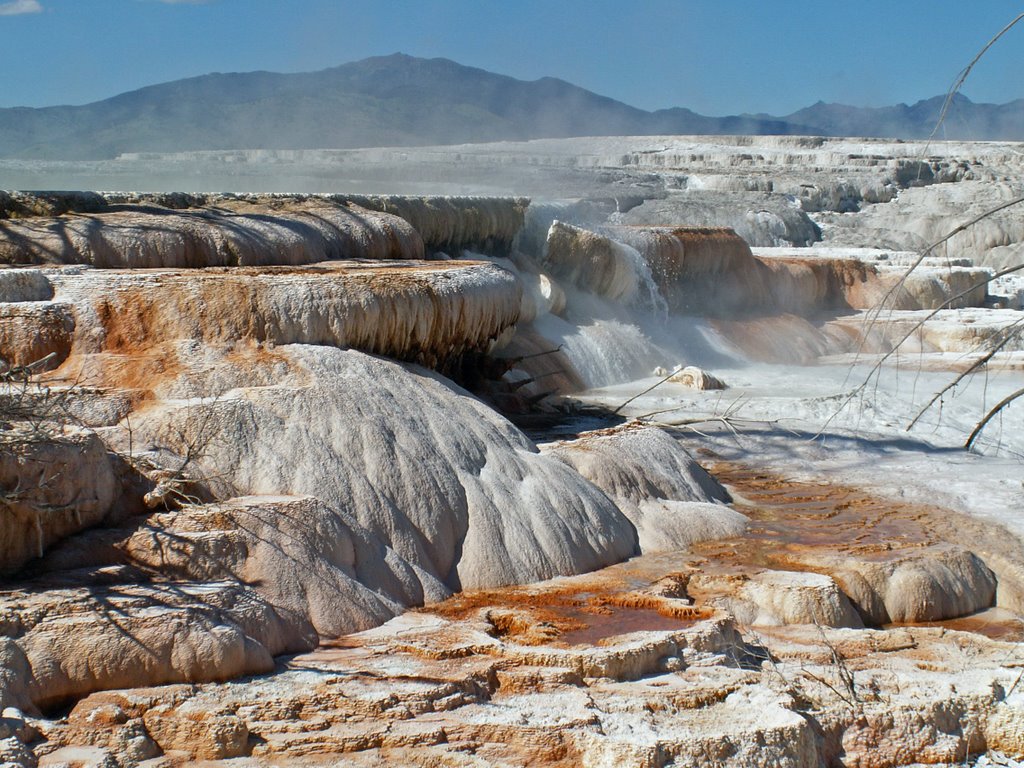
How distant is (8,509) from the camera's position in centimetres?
439

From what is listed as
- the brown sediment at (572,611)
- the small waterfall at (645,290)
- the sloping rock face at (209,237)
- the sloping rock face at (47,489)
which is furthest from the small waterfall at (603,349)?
the sloping rock face at (47,489)

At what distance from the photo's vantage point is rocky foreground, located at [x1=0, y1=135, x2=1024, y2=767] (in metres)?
3.74

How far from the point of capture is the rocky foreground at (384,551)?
3.74m

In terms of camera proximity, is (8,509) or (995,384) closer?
(8,509)

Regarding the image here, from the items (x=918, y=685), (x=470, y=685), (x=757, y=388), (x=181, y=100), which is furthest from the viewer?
(x=181, y=100)

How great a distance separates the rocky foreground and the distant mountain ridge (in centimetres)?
2415

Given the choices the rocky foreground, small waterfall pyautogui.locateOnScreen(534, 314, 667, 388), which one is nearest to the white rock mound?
the rocky foreground

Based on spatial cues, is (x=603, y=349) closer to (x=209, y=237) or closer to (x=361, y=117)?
(x=209, y=237)

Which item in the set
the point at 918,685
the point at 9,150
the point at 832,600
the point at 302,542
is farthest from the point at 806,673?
the point at 9,150

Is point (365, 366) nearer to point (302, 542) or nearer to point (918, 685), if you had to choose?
point (302, 542)

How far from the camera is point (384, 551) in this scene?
5387 millimetres

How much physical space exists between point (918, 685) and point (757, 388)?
816 cm

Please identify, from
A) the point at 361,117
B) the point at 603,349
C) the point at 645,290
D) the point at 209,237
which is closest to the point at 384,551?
the point at 209,237

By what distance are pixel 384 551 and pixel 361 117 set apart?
60774 mm
